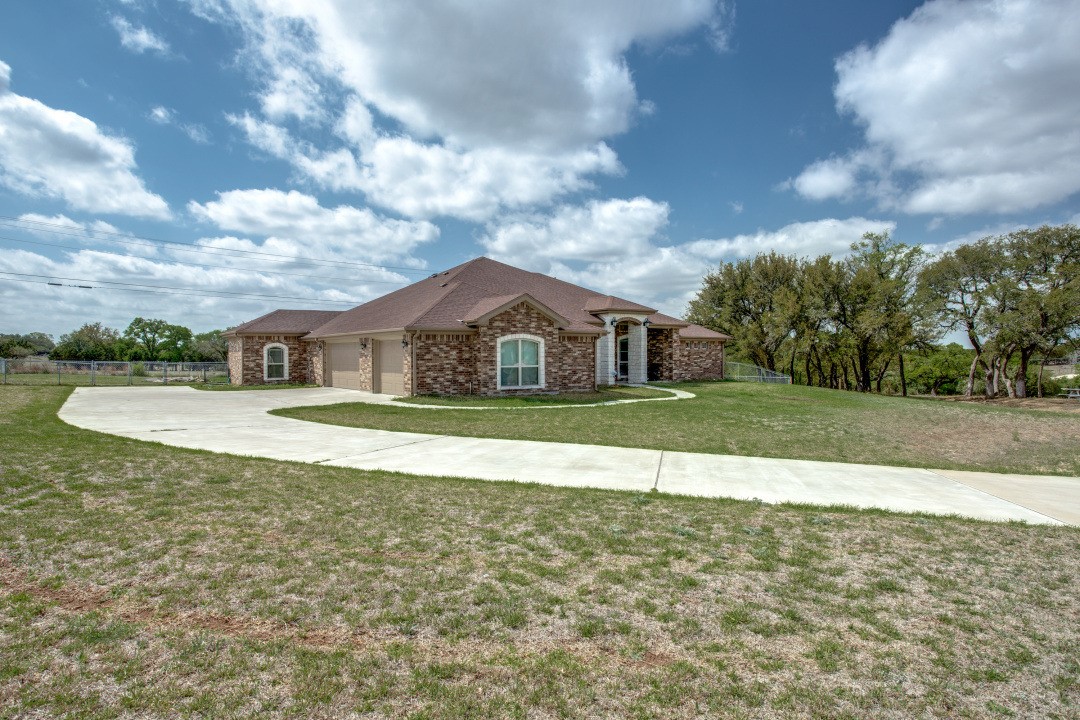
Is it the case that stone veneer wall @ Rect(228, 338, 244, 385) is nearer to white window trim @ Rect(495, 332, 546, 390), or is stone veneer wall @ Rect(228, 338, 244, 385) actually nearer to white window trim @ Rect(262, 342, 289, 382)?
white window trim @ Rect(262, 342, 289, 382)

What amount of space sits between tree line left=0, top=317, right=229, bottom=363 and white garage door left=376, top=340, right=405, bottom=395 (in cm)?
3824

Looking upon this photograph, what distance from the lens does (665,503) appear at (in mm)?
6539

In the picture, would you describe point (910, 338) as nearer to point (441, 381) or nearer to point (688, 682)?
point (441, 381)

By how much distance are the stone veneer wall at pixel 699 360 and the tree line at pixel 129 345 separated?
44.1 m

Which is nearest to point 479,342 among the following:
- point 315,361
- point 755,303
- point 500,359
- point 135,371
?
point 500,359

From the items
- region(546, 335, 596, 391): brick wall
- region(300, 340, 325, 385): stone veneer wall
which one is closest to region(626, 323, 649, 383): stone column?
region(546, 335, 596, 391): brick wall

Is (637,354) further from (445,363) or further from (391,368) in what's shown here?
(391,368)

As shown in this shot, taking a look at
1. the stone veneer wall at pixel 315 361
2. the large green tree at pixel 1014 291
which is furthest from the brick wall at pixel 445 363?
the large green tree at pixel 1014 291

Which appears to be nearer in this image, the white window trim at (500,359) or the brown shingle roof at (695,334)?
the white window trim at (500,359)

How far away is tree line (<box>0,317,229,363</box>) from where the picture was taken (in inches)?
2077

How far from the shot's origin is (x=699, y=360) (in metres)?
31.0

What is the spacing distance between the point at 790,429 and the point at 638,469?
A: 708 cm

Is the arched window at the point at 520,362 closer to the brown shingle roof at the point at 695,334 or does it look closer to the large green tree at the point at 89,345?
the brown shingle roof at the point at 695,334

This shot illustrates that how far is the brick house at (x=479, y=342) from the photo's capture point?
2052 cm
